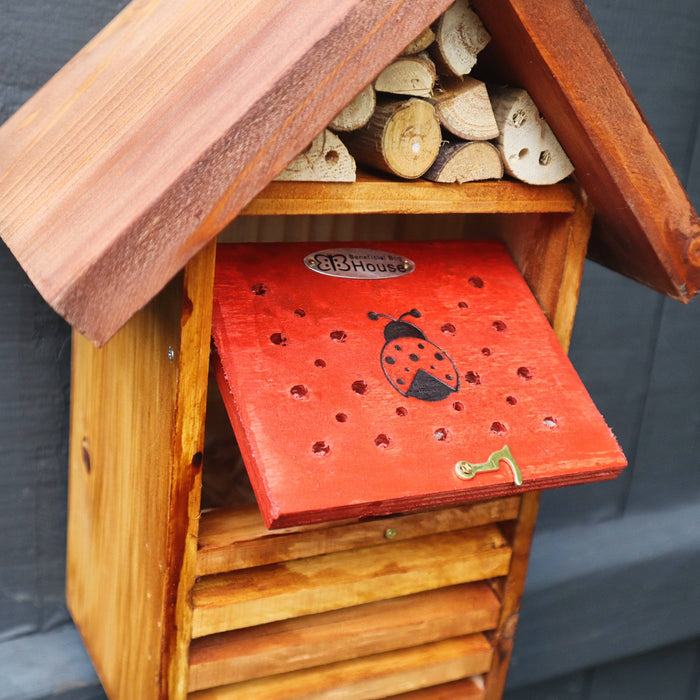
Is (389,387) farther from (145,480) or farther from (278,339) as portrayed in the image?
(145,480)

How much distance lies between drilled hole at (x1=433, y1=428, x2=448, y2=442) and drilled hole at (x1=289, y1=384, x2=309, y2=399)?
125mm

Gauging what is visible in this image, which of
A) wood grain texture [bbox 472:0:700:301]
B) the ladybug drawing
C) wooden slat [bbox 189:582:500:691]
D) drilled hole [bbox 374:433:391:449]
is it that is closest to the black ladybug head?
the ladybug drawing

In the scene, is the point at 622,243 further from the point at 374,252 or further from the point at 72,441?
the point at 72,441

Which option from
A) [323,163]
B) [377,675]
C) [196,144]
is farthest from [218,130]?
[377,675]

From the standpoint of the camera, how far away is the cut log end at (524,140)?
2.77 feet

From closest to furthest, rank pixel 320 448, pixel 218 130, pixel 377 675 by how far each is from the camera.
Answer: pixel 218 130 < pixel 320 448 < pixel 377 675

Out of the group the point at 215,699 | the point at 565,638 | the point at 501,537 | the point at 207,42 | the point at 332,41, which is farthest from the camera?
the point at 565,638

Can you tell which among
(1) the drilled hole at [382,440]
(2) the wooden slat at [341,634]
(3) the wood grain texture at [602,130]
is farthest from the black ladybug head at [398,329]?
(2) the wooden slat at [341,634]

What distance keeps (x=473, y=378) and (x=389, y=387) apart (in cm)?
10

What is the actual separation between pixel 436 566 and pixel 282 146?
1.75ft

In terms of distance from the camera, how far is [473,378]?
0.85 m

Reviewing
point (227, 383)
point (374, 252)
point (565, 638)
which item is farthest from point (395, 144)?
point (565, 638)

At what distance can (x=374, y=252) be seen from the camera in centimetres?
91

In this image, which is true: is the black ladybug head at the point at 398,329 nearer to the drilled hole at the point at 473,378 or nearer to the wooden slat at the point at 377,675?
the drilled hole at the point at 473,378
